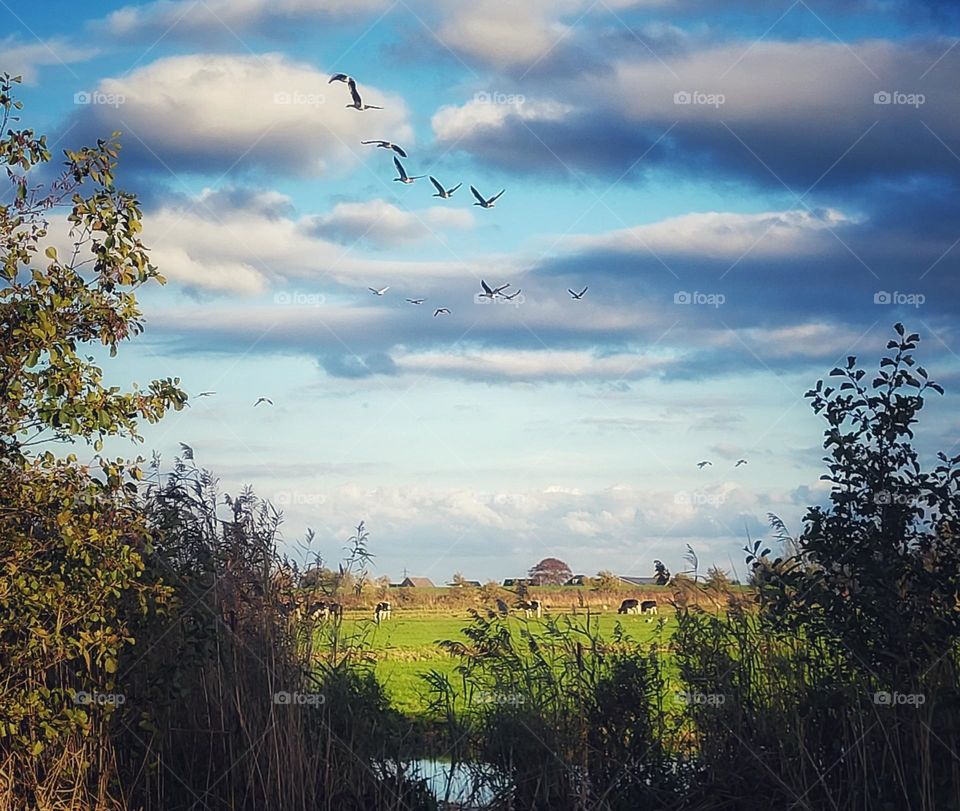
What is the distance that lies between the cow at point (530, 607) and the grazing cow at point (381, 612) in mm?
1014

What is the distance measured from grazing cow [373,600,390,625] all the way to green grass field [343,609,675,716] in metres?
0.06

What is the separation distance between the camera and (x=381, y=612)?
8.68 metres

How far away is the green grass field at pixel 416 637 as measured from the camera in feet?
28.0

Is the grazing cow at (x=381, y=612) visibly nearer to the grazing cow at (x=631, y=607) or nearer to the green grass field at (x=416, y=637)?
the green grass field at (x=416, y=637)

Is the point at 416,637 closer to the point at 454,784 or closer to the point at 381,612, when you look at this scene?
the point at 381,612

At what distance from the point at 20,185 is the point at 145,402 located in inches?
59.9

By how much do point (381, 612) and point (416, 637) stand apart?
24.5 ft

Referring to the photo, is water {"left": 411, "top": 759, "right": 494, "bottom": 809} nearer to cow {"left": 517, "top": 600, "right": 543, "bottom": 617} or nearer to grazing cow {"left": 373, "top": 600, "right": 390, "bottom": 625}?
grazing cow {"left": 373, "top": 600, "right": 390, "bottom": 625}

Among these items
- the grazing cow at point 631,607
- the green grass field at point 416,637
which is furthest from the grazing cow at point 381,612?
the grazing cow at point 631,607

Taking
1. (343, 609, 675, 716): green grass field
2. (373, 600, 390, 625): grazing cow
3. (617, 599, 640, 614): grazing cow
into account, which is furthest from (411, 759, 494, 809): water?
(617, 599, 640, 614): grazing cow

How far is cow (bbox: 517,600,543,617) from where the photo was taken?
8.54 m

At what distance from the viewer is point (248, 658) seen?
7.91m

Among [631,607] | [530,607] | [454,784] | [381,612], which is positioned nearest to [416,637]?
[631,607]

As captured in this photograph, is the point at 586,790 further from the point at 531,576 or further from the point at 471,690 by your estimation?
the point at 531,576
